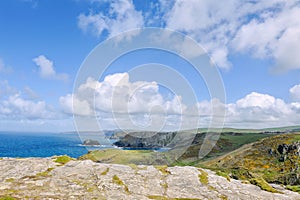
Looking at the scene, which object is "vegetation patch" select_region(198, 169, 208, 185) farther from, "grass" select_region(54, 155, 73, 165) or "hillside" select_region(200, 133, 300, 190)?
"hillside" select_region(200, 133, 300, 190)

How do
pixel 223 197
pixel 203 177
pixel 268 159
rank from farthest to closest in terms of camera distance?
pixel 268 159, pixel 203 177, pixel 223 197

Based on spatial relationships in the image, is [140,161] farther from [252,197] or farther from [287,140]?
[252,197]

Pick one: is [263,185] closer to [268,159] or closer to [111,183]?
[111,183]

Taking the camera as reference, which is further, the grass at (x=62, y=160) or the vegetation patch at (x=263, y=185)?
the grass at (x=62, y=160)

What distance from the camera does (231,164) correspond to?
13138 centimetres

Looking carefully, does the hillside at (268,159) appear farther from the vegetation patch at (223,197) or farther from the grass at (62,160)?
the vegetation patch at (223,197)

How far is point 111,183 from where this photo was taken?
93.9ft

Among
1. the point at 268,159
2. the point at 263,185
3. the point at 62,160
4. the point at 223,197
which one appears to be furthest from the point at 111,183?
the point at 268,159

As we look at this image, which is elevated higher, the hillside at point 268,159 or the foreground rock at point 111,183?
the foreground rock at point 111,183

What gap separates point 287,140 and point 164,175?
13927cm

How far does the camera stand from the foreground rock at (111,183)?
25859 millimetres

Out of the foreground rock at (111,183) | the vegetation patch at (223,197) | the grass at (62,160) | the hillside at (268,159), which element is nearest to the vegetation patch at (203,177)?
the foreground rock at (111,183)

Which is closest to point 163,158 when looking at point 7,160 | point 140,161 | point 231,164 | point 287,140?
point 140,161

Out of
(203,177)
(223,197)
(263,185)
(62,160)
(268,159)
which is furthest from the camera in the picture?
(268,159)
